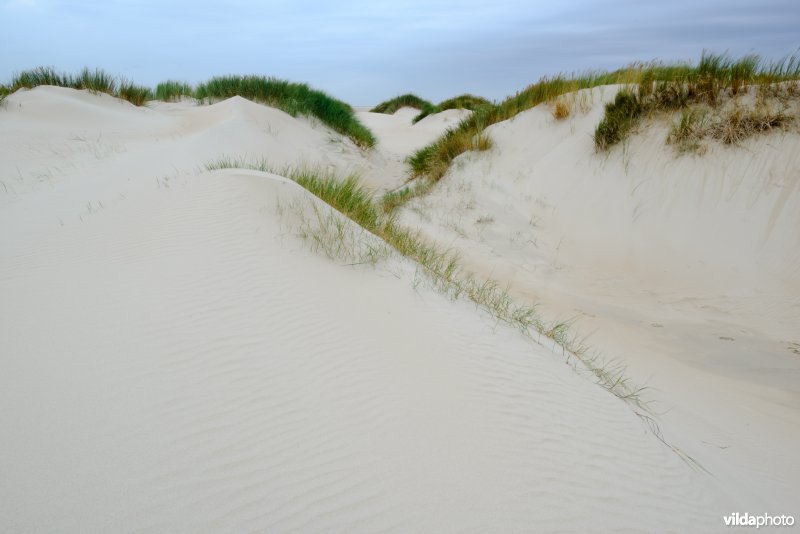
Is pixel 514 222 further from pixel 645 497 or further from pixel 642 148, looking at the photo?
pixel 645 497

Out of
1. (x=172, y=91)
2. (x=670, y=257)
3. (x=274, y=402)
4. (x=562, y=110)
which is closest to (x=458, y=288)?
(x=274, y=402)

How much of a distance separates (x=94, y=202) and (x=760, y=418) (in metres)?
6.65

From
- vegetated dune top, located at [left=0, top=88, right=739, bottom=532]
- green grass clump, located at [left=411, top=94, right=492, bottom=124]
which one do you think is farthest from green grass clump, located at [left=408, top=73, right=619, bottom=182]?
green grass clump, located at [left=411, top=94, right=492, bottom=124]

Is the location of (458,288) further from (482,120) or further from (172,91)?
(172,91)

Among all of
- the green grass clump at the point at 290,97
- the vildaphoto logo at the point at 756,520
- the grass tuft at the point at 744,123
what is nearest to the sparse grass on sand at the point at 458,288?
the vildaphoto logo at the point at 756,520

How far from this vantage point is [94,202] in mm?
4750

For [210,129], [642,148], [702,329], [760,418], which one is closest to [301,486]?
[760,418]

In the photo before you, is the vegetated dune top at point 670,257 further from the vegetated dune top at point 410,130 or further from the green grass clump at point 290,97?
the vegetated dune top at point 410,130

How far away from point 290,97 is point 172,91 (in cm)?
470

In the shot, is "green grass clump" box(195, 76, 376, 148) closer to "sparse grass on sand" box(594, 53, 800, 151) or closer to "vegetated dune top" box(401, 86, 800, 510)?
"vegetated dune top" box(401, 86, 800, 510)

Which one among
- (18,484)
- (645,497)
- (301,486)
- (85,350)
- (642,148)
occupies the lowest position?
(645,497)

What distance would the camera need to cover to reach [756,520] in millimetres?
1941

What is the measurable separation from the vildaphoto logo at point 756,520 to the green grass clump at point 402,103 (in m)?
23.7

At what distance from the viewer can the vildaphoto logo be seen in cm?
189
